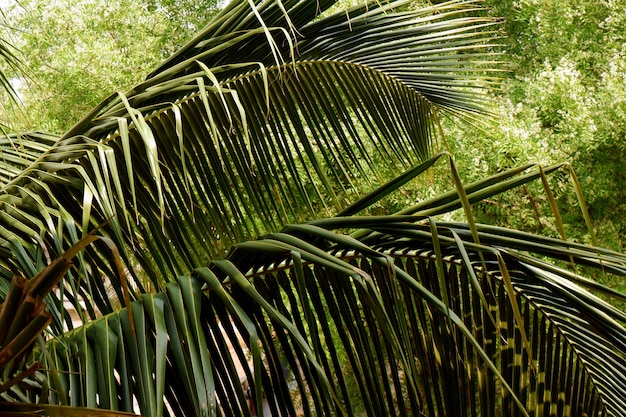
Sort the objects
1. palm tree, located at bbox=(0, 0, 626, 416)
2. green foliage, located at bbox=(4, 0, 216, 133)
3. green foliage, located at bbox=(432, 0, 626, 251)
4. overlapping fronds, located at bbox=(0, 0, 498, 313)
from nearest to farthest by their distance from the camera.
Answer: palm tree, located at bbox=(0, 0, 626, 416) → overlapping fronds, located at bbox=(0, 0, 498, 313) → green foliage, located at bbox=(432, 0, 626, 251) → green foliage, located at bbox=(4, 0, 216, 133)

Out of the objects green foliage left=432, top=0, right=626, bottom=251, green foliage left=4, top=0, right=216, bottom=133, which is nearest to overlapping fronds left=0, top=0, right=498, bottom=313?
green foliage left=432, top=0, right=626, bottom=251

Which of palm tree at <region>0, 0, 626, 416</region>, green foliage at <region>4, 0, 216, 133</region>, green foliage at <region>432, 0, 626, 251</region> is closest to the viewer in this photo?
Answer: palm tree at <region>0, 0, 626, 416</region>

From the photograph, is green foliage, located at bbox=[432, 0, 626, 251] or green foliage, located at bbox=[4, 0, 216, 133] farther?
green foliage, located at bbox=[4, 0, 216, 133]

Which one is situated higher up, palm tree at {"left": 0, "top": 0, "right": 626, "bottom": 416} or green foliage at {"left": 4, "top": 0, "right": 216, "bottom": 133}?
green foliage at {"left": 4, "top": 0, "right": 216, "bottom": 133}

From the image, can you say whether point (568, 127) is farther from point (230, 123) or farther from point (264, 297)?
point (264, 297)

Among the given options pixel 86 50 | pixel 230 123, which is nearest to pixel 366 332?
pixel 230 123

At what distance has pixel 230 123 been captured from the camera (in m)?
1.18

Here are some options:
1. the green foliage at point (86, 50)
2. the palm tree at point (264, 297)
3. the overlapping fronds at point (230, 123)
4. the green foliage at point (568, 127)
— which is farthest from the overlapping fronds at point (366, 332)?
the green foliage at point (86, 50)

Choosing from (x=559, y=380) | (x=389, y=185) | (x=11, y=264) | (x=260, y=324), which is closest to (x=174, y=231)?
(x=11, y=264)

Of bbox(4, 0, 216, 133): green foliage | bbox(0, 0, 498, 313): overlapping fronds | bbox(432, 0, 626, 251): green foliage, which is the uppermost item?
bbox(4, 0, 216, 133): green foliage

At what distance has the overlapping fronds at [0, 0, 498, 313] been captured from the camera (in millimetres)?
1290

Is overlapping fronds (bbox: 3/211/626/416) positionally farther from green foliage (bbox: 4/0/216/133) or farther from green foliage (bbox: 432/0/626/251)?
green foliage (bbox: 4/0/216/133)

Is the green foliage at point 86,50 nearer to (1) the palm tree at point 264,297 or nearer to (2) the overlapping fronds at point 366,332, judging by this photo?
(1) the palm tree at point 264,297

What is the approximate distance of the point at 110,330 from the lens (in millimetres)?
848
